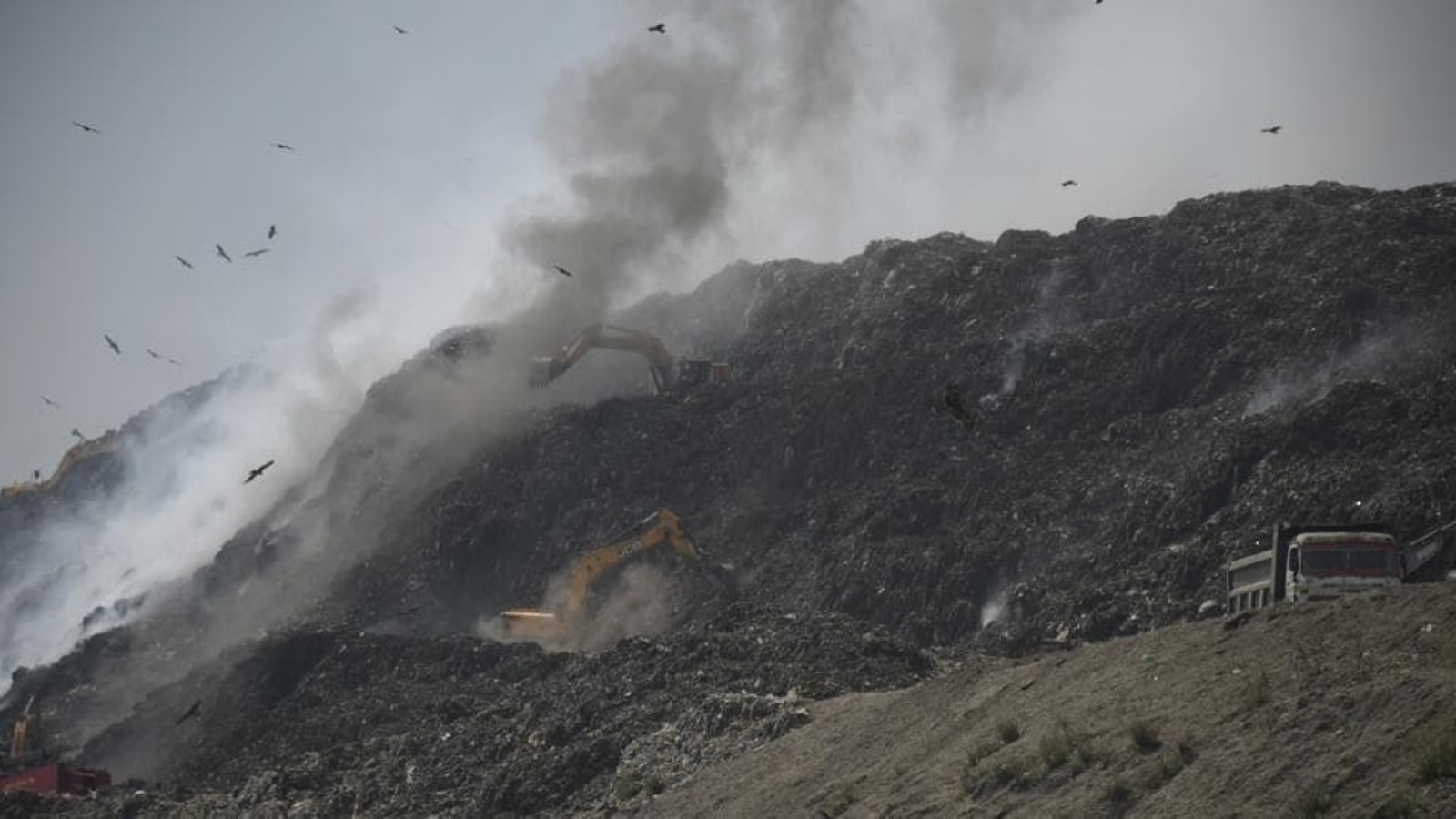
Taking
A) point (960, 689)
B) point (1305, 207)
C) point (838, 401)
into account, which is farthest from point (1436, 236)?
point (960, 689)

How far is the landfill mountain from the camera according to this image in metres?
34.1

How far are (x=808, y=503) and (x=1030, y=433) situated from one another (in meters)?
6.38

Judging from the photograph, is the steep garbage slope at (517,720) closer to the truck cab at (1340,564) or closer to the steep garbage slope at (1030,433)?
the steep garbage slope at (1030,433)

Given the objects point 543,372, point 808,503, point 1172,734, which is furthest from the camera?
point 543,372

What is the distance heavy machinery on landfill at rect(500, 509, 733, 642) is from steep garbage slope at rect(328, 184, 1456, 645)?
177 cm

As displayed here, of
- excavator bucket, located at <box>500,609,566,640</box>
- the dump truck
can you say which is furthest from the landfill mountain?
the dump truck

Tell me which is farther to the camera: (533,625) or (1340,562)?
(533,625)

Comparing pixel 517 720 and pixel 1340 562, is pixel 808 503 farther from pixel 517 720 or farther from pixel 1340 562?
pixel 1340 562

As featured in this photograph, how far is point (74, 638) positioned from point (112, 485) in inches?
741

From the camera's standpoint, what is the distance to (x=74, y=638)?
72562 mm

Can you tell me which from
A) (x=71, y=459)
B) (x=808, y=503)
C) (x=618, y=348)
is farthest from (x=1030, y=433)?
(x=71, y=459)

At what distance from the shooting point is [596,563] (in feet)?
155

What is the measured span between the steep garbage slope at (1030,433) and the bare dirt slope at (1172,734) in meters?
9.20

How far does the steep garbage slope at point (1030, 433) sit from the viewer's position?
1462 inches
